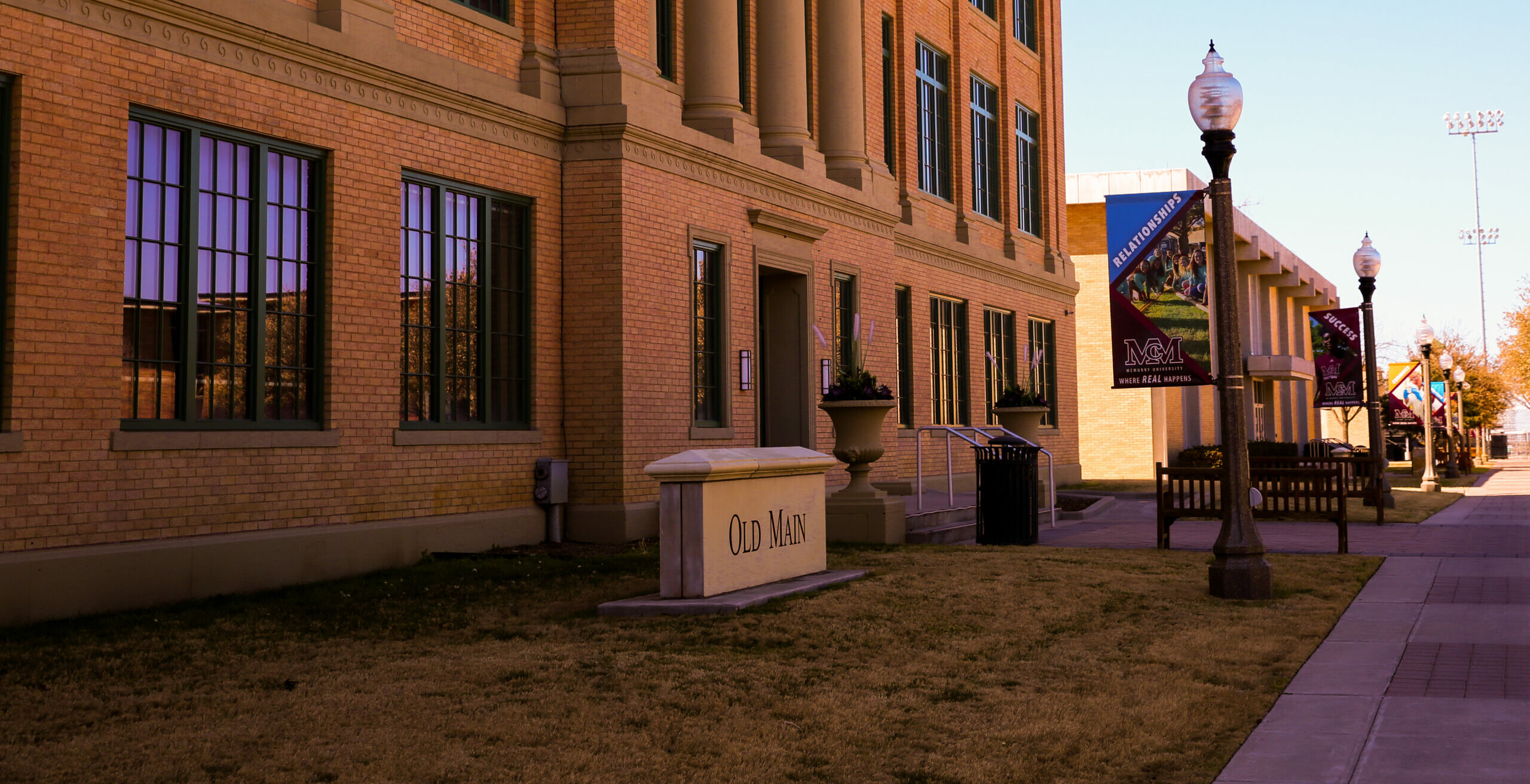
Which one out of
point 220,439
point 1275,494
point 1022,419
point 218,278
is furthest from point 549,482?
point 1022,419

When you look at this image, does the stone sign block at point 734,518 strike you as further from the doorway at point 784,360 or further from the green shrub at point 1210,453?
the green shrub at point 1210,453

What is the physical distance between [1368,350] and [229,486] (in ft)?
58.9

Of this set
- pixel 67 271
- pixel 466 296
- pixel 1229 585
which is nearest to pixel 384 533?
pixel 466 296

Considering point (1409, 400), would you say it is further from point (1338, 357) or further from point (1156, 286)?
point (1156, 286)

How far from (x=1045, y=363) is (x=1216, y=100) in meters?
18.7

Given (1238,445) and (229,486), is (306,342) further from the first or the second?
(1238,445)

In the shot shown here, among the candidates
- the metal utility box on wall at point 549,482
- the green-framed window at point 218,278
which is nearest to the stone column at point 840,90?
the metal utility box on wall at point 549,482

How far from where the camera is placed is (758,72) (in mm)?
18422

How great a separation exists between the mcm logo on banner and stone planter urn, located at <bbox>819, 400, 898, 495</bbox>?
10.9 ft

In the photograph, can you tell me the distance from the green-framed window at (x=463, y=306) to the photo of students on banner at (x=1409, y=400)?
29971mm

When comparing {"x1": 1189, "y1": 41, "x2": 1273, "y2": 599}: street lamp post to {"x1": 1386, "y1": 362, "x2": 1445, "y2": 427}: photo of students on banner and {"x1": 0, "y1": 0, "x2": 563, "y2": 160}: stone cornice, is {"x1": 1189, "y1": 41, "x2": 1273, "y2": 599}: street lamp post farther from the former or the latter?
{"x1": 1386, "y1": 362, "x2": 1445, "y2": 427}: photo of students on banner

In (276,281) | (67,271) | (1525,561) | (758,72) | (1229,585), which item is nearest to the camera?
(67,271)

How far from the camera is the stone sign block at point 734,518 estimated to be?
31.6 ft

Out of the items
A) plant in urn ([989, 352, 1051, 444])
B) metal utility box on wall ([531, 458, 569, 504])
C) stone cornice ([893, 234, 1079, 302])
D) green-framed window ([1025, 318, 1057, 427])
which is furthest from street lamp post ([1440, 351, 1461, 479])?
metal utility box on wall ([531, 458, 569, 504])
